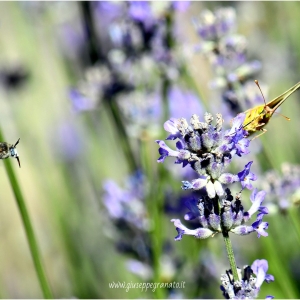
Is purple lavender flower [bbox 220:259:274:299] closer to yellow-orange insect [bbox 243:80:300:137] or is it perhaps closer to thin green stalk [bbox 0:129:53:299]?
yellow-orange insect [bbox 243:80:300:137]

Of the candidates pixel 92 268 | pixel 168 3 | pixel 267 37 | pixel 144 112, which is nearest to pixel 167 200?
pixel 144 112

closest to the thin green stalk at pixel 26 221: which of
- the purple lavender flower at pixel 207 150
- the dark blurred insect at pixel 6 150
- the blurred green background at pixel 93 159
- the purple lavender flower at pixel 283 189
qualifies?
the dark blurred insect at pixel 6 150

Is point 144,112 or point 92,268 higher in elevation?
point 144,112

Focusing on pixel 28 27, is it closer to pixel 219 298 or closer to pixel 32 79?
pixel 32 79

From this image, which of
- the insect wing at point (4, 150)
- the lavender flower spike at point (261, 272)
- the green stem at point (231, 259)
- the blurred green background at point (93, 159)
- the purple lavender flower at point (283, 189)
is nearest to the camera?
the green stem at point (231, 259)

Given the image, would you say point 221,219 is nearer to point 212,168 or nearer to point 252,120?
point 212,168

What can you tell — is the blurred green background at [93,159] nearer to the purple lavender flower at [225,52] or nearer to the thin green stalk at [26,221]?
the purple lavender flower at [225,52]

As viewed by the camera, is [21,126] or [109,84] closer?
[109,84]

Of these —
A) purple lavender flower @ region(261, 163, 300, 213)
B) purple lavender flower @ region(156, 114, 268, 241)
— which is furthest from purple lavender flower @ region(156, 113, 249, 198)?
purple lavender flower @ region(261, 163, 300, 213)
